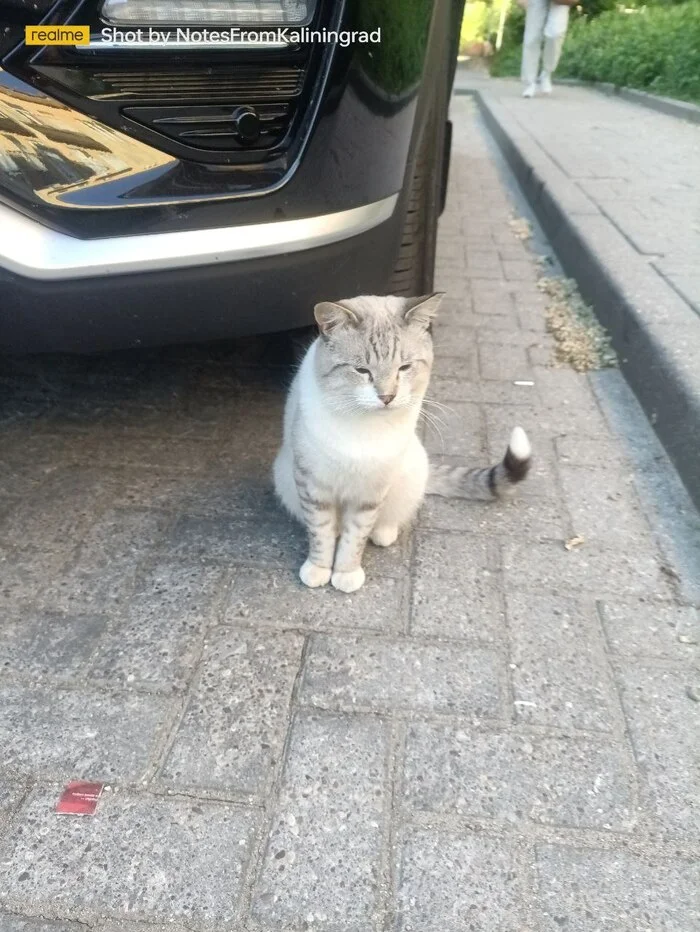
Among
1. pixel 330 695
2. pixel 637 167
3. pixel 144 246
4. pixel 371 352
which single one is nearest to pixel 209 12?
pixel 144 246

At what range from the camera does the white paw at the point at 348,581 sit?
1812 mm

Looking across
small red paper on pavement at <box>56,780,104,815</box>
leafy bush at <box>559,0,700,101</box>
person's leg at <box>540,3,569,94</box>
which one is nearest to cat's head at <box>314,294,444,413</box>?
small red paper on pavement at <box>56,780,104,815</box>

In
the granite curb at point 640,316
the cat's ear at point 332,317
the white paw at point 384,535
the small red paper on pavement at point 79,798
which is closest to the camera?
the small red paper on pavement at point 79,798

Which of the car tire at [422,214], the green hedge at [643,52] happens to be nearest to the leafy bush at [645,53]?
the green hedge at [643,52]

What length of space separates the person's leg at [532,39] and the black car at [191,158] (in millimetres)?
9320

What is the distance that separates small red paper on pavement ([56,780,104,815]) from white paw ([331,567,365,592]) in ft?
2.37

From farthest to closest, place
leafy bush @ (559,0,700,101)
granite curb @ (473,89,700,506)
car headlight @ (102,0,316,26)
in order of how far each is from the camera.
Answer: leafy bush @ (559,0,700,101)
granite curb @ (473,89,700,506)
car headlight @ (102,0,316,26)

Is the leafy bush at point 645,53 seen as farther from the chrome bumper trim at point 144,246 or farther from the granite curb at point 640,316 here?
the chrome bumper trim at point 144,246

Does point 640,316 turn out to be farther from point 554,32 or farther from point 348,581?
point 554,32

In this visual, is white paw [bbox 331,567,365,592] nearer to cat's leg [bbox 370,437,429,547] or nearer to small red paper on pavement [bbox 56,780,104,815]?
cat's leg [bbox 370,437,429,547]

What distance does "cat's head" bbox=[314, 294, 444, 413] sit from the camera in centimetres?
160

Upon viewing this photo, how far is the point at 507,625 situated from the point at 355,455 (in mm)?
559

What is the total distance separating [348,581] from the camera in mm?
1814

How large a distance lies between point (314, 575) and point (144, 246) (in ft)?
2.98
